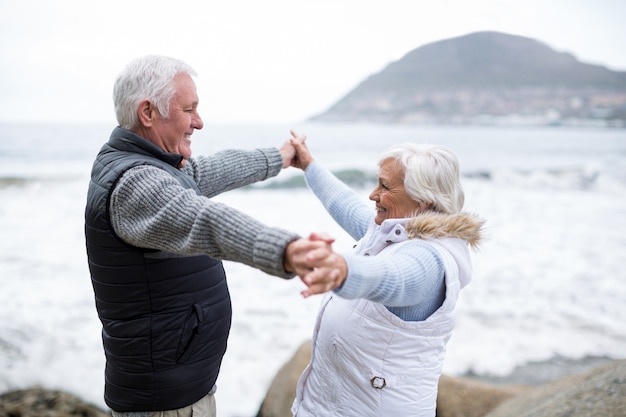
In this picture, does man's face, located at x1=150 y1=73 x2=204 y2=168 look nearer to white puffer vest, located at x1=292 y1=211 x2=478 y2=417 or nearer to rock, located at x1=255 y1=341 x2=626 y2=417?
white puffer vest, located at x1=292 y1=211 x2=478 y2=417

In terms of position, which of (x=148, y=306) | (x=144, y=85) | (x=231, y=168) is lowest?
(x=148, y=306)

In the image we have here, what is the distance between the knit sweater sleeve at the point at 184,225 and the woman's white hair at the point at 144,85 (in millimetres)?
304

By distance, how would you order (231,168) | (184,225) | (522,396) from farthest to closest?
(522,396)
(231,168)
(184,225)

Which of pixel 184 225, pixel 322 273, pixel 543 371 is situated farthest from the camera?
pixel 543 371

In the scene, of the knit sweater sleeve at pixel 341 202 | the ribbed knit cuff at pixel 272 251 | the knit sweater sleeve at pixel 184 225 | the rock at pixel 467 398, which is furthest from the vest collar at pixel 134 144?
the rock at pixel 467 398

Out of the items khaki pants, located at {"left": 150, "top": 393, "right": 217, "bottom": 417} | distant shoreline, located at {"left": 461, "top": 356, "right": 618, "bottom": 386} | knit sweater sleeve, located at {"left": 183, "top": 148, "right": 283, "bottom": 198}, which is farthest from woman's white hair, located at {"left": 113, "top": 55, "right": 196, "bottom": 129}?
distant shoreline, located at {"left": 461, "top": 356, "right": 618, "bottom": 386}

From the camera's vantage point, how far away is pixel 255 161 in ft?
8.15

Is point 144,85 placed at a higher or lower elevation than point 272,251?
higher

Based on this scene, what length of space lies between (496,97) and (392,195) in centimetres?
2066

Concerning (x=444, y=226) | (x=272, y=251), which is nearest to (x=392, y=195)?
(x=444, y=226)

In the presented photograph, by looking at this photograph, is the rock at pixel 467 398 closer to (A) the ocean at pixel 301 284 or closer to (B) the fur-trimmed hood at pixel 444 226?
(A) the ocean at pixel 301 284

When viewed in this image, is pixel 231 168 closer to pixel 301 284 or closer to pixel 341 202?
pixel 341 202

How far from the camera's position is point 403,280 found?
1.46 metres

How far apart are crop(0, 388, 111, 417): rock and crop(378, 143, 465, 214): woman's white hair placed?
3030mm
